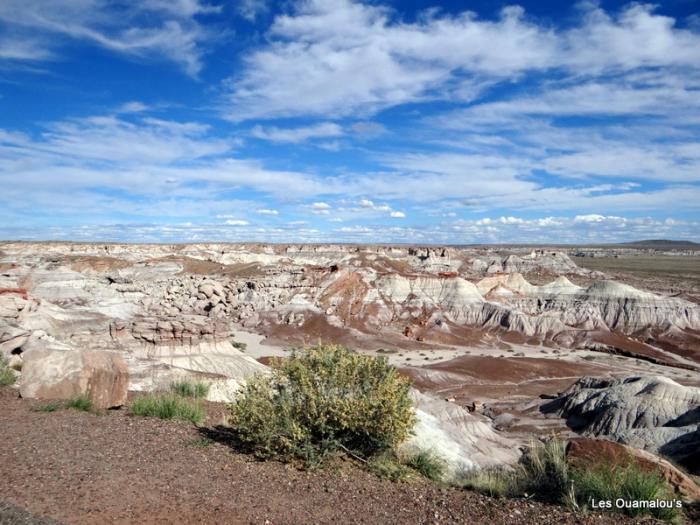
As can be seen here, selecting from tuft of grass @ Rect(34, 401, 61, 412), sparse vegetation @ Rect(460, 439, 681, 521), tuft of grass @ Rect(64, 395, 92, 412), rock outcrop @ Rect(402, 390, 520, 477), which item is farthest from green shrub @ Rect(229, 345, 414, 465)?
Result: rock outcrop @ Rect(402, 390, 520, 477)

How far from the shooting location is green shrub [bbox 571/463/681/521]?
6793mm

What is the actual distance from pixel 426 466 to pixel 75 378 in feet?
26.6

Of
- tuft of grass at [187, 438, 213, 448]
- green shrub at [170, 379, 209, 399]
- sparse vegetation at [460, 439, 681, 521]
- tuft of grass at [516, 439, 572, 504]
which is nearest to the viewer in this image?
sparse vegetation at [460, 439, 681, 521]

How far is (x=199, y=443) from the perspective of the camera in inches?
339

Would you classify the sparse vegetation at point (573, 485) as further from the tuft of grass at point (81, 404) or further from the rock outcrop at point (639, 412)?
the rock outcrop at point (639, 412)

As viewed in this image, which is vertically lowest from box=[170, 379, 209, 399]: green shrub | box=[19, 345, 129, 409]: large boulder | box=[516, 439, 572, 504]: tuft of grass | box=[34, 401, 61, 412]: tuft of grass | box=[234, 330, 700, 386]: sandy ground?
box=[234, 330, 700, 386]: sandy ground

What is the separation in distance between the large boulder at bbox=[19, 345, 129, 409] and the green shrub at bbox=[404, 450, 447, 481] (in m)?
6.75

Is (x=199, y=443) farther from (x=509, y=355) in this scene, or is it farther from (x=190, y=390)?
(x=509, y=355)

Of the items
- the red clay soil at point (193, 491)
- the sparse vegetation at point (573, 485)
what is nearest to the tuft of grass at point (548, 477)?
the sparse vegetation at point (573, 485)

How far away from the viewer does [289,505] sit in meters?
6.41

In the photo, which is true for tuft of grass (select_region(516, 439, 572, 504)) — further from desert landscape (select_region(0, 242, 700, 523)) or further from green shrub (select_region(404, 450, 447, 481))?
green shrub (select_region(404, 450, 447, 481))

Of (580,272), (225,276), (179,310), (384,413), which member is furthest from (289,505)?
(580,272)

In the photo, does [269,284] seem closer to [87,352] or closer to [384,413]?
[87,352]

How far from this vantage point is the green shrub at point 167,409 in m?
10.4
